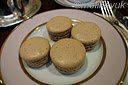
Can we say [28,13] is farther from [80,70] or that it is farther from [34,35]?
[80,70]

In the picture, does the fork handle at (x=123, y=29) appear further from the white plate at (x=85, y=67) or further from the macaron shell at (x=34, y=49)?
the macaron shell at (x=34, y=49)

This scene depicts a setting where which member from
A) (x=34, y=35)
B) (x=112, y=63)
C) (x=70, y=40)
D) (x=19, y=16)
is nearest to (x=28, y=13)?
(x=19, y=16)

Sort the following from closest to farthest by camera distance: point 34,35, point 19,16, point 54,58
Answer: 1. point 54,58
2. point 34,35
3. point 19,16

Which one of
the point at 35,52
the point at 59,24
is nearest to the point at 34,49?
the point at 35,52

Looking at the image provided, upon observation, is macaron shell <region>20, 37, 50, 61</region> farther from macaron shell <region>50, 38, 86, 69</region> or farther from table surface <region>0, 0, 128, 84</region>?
table surface <region>0, 0, 128, 84</region>

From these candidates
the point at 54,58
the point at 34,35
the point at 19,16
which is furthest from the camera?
the point at 19,16

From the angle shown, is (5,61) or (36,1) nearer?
(5,61)
